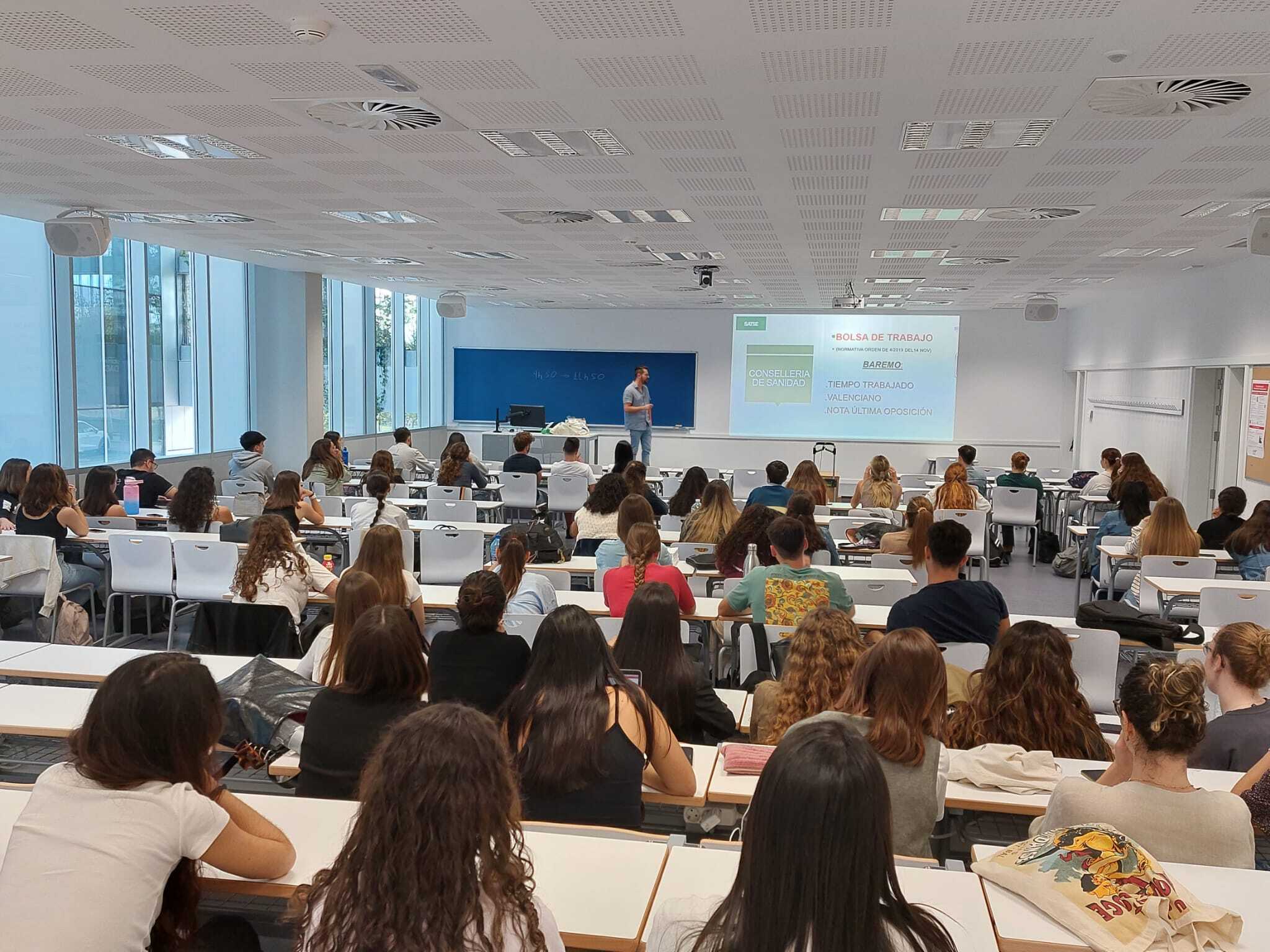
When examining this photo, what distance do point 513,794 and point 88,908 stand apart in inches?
34.8

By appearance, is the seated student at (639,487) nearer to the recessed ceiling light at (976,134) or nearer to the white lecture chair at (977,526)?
the white lecture chair at (977,526)

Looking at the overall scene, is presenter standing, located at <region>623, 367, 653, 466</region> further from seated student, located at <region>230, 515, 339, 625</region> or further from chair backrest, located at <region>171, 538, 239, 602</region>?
seated student, located at <region>230, 515, 339, 625</region>

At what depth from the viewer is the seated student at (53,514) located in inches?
260

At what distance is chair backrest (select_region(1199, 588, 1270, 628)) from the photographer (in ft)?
17.4

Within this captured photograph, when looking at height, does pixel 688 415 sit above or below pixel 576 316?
below

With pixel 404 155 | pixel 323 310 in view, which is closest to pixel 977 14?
pixel 404 155

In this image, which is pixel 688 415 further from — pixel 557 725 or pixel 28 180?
pixel 557 725

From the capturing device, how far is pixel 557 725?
2604 mm

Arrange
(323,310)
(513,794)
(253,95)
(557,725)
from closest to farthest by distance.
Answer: (513,794) → (557,725) → (253,95) → (323,310)

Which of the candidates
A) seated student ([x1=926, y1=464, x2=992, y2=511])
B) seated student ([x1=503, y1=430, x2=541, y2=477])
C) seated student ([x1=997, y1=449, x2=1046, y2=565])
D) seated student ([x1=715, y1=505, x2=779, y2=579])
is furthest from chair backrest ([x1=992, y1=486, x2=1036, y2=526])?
seated student ([x1=715, y1=505, x2=779, y2=579])

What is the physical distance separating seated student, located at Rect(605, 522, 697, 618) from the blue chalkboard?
12629mm

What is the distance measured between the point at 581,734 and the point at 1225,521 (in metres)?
A: 6.64

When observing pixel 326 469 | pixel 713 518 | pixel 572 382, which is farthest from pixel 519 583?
pixel 572 382

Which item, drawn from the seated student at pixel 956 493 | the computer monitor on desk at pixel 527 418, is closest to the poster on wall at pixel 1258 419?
the seated student at pixel 956 493
